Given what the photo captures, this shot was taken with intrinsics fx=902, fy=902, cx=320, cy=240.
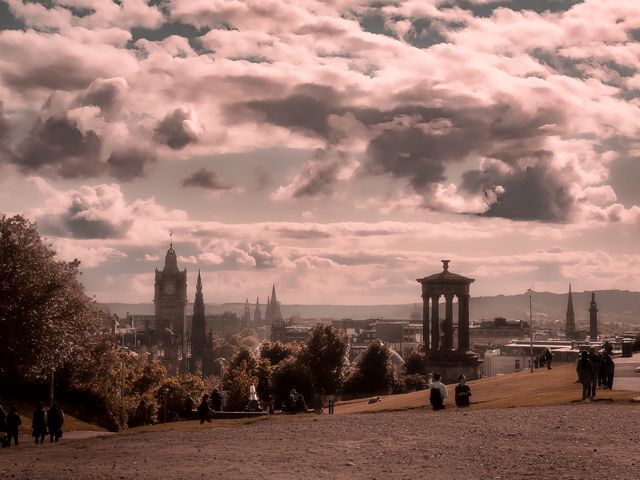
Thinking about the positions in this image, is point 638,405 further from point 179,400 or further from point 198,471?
point 179,400

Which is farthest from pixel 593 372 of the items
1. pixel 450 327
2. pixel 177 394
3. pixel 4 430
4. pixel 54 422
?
pixel 177 394

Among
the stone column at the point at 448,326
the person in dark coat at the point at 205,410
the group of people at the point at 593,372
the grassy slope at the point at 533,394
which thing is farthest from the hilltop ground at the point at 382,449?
the stone column at the point at 448,326

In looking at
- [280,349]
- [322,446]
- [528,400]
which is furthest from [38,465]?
[280,349]

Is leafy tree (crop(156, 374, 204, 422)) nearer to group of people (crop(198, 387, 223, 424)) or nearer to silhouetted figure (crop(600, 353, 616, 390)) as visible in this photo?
group of people (crop(198, 387, 223, 424))

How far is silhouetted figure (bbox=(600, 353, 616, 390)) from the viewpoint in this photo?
135 feet

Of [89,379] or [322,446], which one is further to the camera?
[89,379]

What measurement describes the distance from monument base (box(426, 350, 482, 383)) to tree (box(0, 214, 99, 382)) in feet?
158

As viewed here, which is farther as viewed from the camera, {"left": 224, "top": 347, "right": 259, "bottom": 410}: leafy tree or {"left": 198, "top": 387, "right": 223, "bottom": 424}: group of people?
{"left": 224, "top": 347, "right": 259, "bottom": 410}: leafy tree

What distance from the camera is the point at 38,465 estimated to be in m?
27.2

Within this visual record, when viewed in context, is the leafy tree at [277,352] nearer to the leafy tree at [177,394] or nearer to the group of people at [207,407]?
the leafy tree at [177,394]

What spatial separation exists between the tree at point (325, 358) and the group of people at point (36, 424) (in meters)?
65.2

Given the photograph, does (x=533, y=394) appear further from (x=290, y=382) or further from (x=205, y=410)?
(x=290, y=382)

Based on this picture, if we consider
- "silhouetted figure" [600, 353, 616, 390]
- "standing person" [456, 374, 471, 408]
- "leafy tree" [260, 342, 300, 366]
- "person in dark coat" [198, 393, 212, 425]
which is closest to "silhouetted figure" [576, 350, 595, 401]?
"silhouetted figure" [600, 353, 616, 390]

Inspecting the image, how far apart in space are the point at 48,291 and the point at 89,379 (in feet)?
54.8
